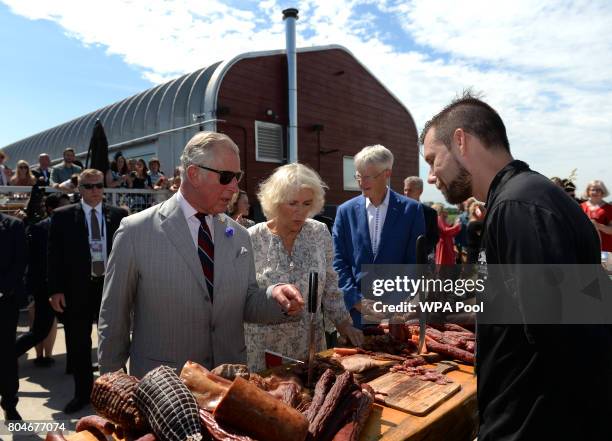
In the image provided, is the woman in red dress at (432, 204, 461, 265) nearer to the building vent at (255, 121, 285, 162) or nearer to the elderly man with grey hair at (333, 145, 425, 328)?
the elderly man with grey hair at (333, 145, 425, 328)

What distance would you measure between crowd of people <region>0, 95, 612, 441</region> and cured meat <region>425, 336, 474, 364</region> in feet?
1.62

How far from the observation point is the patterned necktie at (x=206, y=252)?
7.98ft

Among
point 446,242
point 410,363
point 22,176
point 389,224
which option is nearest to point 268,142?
point 22,176

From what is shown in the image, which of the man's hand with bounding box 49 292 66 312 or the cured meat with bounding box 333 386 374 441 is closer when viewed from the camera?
the cured meat with bounding box 333 386 374 441

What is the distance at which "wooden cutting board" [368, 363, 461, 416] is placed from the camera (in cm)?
185

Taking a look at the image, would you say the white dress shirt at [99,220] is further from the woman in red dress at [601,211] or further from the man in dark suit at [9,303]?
the woman in red dress at [601,211]

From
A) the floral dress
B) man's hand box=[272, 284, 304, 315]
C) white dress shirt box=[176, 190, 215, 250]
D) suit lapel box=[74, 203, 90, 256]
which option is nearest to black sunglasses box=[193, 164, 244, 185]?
white dress shirt box=[176, 190, 215, 250]

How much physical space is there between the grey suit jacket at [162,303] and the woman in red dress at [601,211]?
6.71 metres

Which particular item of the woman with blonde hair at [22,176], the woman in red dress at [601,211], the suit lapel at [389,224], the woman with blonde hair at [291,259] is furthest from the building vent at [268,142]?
the woman with blonde hair at [291,259]

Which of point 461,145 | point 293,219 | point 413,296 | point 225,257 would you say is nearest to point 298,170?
point 293,219

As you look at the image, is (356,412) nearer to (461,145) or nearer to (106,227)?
(461,145)

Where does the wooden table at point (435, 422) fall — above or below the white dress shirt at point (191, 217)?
below

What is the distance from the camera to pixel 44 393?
5098 mm

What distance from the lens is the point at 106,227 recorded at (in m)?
5.25
